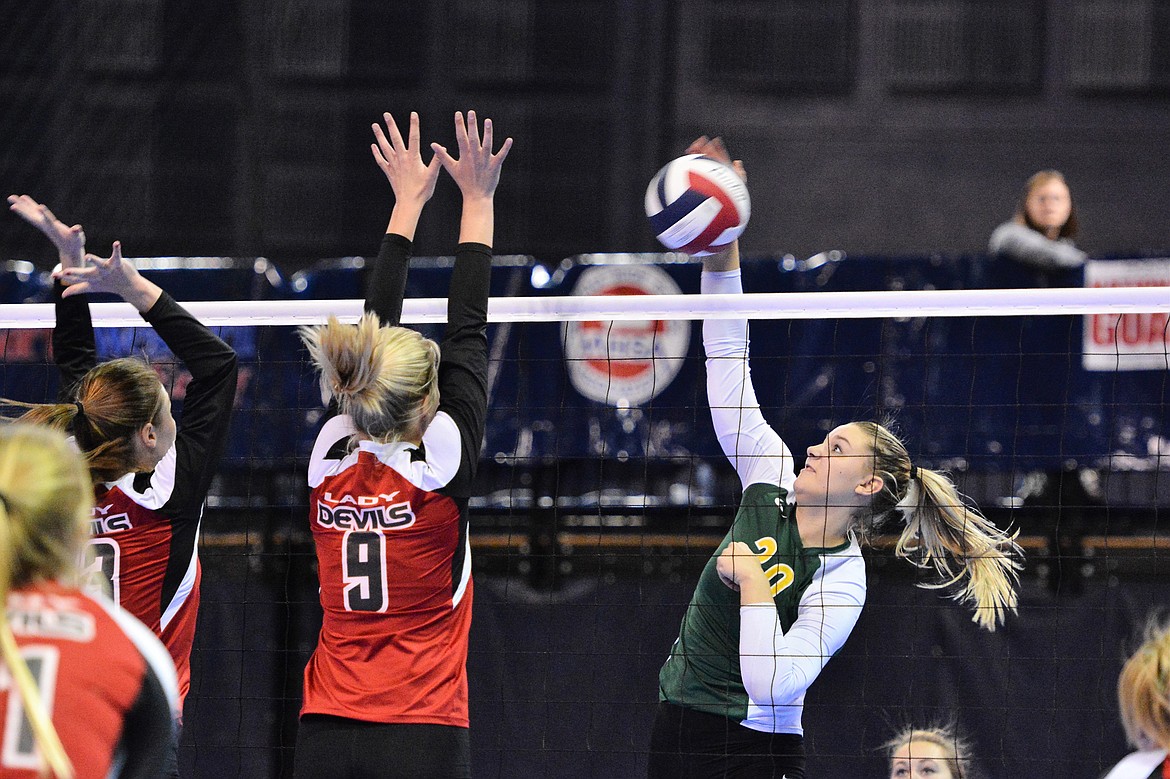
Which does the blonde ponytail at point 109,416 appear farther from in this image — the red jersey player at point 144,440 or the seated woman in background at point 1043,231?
the seated woman in background at point 1043,231

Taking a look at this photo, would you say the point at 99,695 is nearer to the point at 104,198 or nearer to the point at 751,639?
the point at 751,639

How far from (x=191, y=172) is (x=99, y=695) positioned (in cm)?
651

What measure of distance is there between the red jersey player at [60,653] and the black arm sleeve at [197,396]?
1.29m

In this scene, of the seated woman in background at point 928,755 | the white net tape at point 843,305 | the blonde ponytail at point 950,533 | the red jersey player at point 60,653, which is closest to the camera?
the red jersey player at point 60,653

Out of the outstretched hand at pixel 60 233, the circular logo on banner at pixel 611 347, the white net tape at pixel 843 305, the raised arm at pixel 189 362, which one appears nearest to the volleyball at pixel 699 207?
the white net tape at pixel 843 305

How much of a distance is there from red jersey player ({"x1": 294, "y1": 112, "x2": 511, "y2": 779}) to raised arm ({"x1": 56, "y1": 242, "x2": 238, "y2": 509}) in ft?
0.94

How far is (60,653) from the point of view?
188cm

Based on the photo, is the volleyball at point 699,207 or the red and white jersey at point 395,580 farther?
the volleyball at point 699,207

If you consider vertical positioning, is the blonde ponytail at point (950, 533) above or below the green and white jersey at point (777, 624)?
above

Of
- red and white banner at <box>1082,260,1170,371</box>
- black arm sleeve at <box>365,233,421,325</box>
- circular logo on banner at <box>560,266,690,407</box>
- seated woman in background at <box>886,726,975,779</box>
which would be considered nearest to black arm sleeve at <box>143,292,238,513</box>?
black arm sleeve at <box>365,233,421,325</box>

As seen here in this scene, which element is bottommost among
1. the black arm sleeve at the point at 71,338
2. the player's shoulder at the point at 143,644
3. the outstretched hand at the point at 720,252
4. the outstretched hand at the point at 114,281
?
the player's shoulder at the point at 143,644

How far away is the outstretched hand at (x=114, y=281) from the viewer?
3.22m

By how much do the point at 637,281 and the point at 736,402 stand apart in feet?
6.42

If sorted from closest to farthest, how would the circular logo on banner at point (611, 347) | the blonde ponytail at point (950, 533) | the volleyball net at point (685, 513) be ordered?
1. the blonde ponytail at point (950, 533)
2. the volleyball net at point (685, 513)
3. the circular logo on banner at point (611, 347)
